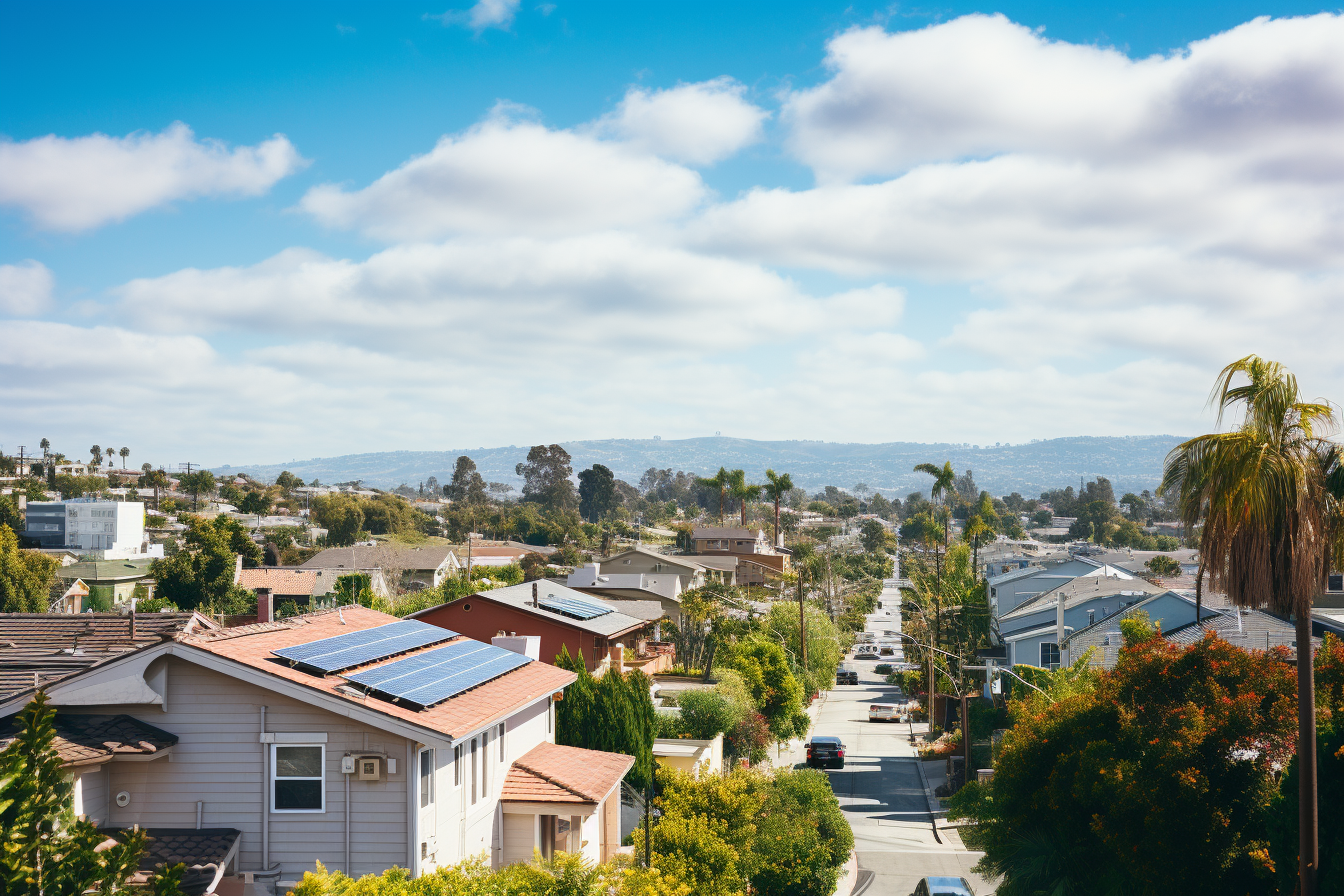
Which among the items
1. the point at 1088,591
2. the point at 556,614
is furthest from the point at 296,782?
the point at 1088,591

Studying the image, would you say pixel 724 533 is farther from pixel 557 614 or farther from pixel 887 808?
pixel 557 614

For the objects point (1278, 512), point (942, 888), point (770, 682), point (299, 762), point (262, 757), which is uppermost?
point (1278, 512)

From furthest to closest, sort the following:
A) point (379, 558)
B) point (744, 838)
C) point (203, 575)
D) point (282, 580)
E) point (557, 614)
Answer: point (379, 558)
point (282, 580)
point (203, 575)
point (557, 614)
point (744, 838)

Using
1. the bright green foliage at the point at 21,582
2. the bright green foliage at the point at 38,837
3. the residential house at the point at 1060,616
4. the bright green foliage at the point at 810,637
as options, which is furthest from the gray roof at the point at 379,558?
the bright green foliage at the point at 38,837

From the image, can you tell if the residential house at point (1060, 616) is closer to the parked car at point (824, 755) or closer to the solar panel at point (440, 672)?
the parked car at point (824, 755)

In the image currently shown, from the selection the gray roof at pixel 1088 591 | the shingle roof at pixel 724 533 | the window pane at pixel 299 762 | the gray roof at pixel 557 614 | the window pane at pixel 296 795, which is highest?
the window pane at pixel 299 762

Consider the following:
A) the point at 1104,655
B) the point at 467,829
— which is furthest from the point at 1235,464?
the point at 1104,655

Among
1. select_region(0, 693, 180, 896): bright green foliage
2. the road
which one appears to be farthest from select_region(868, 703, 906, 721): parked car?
select_region(0, 693, 180, 896): bright green foliage
